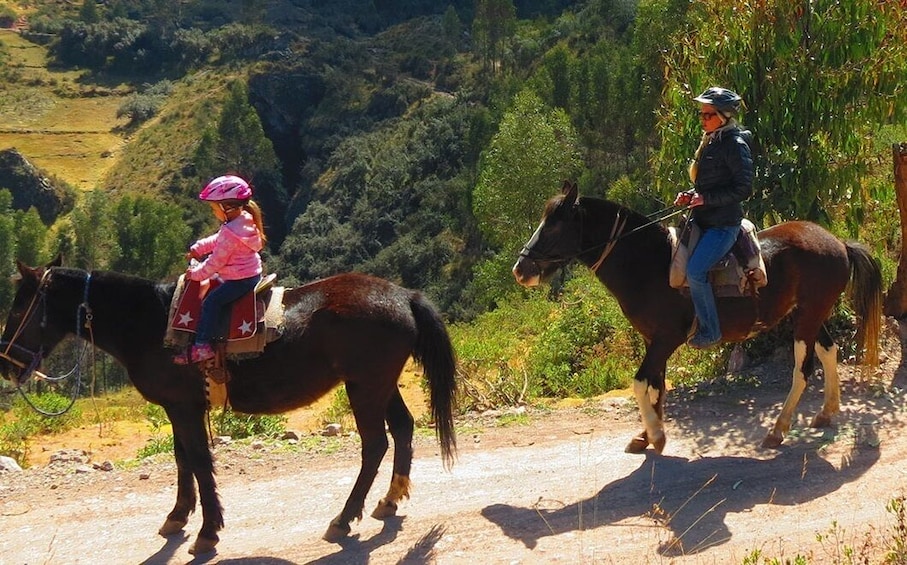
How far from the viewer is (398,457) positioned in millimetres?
6547

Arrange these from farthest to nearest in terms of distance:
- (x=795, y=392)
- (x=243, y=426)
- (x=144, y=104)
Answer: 1. (x=144, y=104)
2. (x=243, y=426)
3. (x=795, y=392)

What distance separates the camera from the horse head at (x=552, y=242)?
7090 millimetres

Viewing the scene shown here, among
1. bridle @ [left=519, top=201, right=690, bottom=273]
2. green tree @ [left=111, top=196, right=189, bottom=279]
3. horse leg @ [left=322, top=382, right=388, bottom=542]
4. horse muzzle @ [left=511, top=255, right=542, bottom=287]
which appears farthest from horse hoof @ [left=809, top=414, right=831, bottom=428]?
green tree @ [left=111, top=196, right=189, bottom=279]

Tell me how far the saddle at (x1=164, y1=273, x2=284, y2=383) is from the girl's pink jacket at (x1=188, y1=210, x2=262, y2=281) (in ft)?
0.41

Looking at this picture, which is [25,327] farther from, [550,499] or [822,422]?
[822,422]

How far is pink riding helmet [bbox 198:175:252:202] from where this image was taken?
597 centimetres

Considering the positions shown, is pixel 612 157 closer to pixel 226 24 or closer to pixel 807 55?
pixel 807 55

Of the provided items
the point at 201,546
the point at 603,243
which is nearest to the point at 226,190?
the point at 201,546

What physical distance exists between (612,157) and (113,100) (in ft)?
224

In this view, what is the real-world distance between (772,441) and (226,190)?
5.13m

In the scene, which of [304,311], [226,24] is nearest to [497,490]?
[304,311]

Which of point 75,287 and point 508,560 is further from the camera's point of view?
point 75,287

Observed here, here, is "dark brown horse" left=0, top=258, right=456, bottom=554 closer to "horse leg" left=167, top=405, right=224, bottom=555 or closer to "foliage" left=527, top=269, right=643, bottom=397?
"horse leg" left=167, top=405, right=224, bottom=555

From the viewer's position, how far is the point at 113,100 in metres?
93.4
